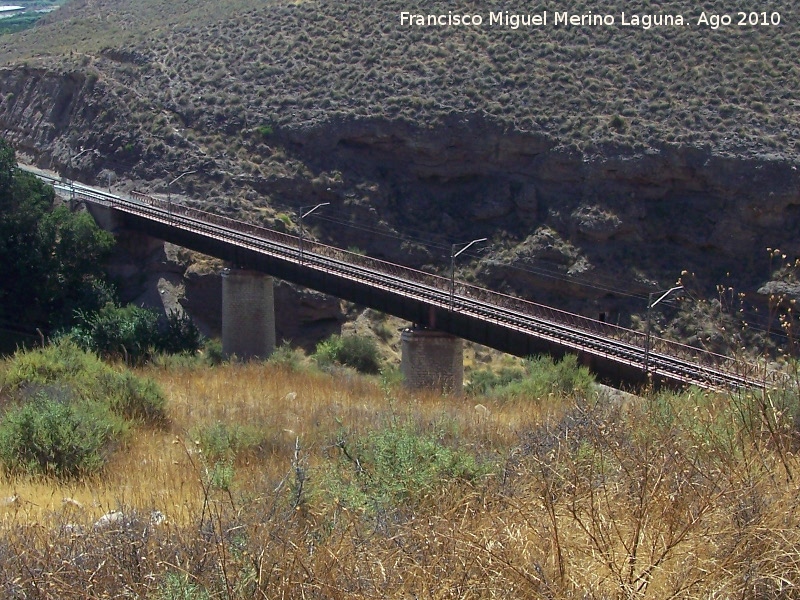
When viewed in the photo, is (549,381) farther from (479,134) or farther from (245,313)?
(479,134)

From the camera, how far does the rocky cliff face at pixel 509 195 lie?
41.5 metres

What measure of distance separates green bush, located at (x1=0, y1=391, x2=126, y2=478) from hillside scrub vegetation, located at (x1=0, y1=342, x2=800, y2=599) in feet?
0.75

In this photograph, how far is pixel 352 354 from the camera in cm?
3706

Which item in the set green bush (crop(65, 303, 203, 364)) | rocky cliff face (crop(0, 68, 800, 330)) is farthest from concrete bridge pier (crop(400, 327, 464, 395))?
rocky cliff face (crop(0, 68, 800, 330))

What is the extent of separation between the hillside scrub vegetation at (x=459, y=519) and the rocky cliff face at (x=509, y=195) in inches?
1331

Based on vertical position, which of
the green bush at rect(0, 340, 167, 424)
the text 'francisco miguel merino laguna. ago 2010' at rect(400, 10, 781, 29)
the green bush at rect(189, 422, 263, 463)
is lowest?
the green bush at rect(0, 340, 167, 424)

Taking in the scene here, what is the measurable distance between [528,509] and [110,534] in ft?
7.92

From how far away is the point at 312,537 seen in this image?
18.2ft

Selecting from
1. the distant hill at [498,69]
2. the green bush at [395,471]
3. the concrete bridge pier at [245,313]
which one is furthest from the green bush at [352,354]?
the green bush at [395,471]

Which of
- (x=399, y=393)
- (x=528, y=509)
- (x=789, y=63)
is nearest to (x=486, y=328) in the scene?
(x=399, y=393)

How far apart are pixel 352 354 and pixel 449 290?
7.19 metres

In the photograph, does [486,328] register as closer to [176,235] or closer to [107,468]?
[176,235]

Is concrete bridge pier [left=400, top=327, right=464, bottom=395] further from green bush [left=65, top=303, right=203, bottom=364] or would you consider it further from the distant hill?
the distant hill

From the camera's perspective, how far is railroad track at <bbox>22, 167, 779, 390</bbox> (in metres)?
23.8
